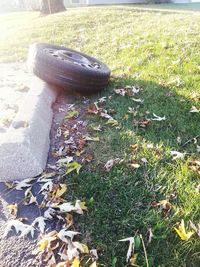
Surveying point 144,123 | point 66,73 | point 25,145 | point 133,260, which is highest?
point 66,73

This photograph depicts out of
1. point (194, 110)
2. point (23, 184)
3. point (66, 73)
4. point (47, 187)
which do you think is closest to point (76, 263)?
point (47, 187)

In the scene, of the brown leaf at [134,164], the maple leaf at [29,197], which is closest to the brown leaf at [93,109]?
the brown leaf at [134,164]

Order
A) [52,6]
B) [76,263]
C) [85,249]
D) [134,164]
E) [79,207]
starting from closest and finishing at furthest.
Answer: [76,263]
[85,249]
[79,207]
[134,164]
[52,6]

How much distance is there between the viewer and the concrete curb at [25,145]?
9.27 ft

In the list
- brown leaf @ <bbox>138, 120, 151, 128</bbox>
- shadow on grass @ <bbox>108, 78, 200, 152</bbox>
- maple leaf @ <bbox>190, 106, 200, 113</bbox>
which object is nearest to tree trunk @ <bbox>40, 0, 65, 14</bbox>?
shadow on grass @ <bbox>108, 78, 200, 152</bbox>

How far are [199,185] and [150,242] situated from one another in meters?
0.74

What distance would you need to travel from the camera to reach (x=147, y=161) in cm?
303

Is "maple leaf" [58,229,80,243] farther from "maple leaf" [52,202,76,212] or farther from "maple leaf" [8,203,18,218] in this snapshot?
"maple leaf" [8,203,18,218]

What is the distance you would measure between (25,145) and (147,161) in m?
1.16

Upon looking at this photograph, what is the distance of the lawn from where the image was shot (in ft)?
7.39

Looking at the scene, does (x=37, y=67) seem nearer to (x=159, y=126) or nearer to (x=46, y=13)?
(x=159, y=126)

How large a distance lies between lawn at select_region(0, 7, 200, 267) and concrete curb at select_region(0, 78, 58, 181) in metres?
0.39

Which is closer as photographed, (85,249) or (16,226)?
(85,249)

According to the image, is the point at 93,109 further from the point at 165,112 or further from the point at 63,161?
the point at 63,161
